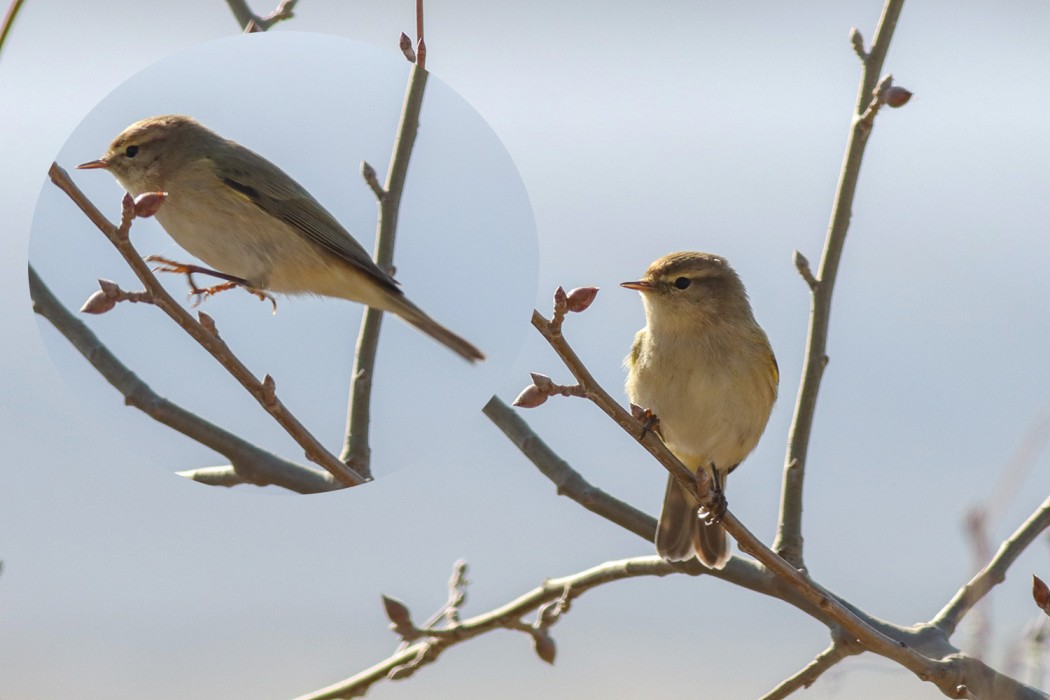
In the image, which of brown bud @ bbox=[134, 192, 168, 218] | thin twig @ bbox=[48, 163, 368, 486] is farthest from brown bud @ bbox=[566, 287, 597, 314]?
brown bud @ bbox=[134, 192, 168, 218]

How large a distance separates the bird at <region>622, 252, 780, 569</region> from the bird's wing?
165cm

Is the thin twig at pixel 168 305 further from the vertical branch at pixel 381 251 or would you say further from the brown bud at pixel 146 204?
the vertical branch at pixel 381 251

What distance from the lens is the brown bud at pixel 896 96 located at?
2.63 metres

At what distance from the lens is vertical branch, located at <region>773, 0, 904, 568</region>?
283 centimetres

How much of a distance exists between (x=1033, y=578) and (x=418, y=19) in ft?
5.68

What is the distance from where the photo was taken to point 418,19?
1.92 m

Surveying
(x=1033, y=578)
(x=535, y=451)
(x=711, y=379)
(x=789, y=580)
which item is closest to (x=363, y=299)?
(x=535, y=451)

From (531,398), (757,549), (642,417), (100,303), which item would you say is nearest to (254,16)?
(100,303)

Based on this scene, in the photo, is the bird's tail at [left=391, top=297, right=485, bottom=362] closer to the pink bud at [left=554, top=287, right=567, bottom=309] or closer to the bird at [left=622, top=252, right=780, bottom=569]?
the pink bud at [left=554, top=287, right=567, bottom=309]

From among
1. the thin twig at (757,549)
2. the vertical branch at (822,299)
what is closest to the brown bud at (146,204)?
the thin twig at (757,549)

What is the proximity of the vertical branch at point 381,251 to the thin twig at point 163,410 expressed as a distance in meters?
0.13

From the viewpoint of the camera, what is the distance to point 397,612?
2.35m

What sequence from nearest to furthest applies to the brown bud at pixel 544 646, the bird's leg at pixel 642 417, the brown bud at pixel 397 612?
1. the bird's leg at pixel 642 417
2. the brown bud at pixel 397 612
3. the brown bud at pixel 544 646

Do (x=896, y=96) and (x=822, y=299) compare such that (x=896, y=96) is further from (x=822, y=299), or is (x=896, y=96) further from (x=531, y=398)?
(x=531, y=398)
